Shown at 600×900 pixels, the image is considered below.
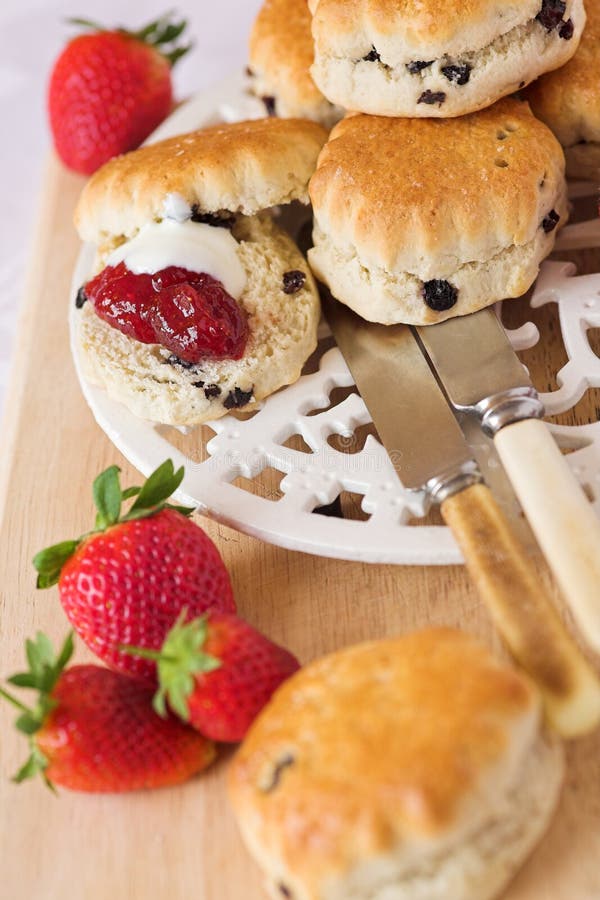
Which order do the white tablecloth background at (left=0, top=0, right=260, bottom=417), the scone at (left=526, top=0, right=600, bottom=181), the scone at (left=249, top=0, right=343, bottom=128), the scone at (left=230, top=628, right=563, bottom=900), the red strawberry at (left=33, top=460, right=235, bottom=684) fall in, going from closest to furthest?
1. the scone at (left=230, top=628, right=563, bottom=900)
2. the red strawberry at (left=33, top=460, right=235, bottom=684)
3. the scone at (left=526, top=0, right=600, bottom=181)
4. the scone at (left=249, top=0, right=343, bottom=128)
5. the white tablecloth background at (left=0, top=0, right=260, bottom=417)

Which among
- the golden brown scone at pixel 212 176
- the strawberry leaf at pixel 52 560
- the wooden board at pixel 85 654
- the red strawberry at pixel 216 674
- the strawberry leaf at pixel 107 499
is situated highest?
the golden brown scone at pixel 212 176

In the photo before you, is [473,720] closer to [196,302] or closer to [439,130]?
[196,302]

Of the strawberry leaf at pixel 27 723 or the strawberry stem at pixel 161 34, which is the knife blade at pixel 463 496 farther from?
the strawberry stem at pixel 161 34

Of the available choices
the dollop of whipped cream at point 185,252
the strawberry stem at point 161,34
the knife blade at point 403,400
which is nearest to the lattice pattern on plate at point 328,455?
the knife blade at point 403,400

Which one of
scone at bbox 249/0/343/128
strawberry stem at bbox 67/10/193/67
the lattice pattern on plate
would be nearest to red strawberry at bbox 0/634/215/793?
the lattice pattern on plate

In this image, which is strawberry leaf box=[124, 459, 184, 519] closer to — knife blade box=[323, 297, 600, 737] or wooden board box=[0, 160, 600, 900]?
wooden board box=[0, 160, 600, 900]

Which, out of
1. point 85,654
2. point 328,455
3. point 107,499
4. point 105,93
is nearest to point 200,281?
point 328,455
